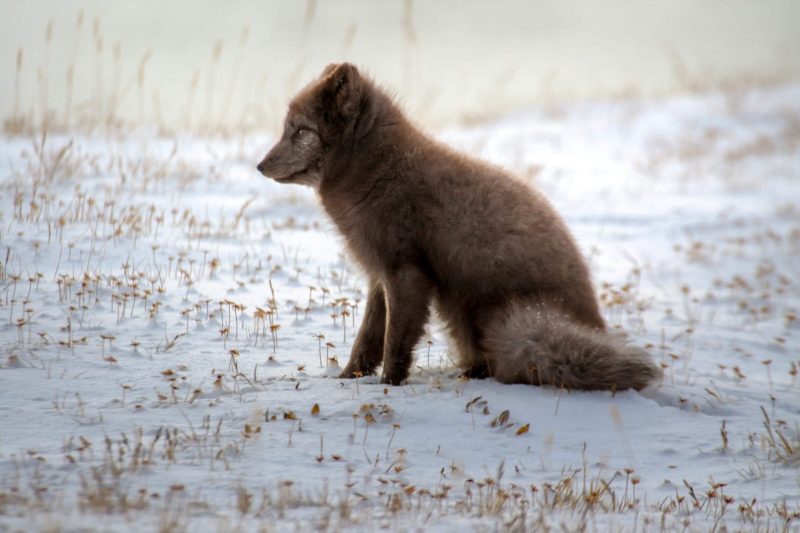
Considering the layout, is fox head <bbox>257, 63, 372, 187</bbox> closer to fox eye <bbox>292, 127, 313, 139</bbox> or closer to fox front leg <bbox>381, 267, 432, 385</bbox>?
fox eye <bbox>292, 127, 313, 139</bbox>

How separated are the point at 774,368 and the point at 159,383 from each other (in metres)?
5.30

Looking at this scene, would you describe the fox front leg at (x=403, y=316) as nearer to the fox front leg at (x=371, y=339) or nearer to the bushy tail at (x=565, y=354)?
the fox front leg at (x=371, y=339)

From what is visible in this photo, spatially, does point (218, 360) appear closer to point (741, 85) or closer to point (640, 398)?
point (640, 398)

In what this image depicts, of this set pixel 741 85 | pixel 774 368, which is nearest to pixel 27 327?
pixel 774 368

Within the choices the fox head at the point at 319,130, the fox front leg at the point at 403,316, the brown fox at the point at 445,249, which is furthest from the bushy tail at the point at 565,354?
the fox head at the point at 319,130

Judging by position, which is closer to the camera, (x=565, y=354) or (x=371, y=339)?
(x=565, y=354)

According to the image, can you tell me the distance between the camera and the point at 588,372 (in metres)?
5.25

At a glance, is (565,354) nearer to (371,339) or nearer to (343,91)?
(371,339)

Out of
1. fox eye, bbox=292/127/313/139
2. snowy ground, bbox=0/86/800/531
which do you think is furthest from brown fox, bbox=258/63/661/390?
snowy ground, bbox=0/86/800/531

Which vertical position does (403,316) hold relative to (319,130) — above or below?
below

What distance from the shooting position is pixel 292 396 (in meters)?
5.05

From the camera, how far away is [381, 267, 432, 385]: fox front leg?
5.43 metres

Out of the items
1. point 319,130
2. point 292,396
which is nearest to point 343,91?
point 319,130

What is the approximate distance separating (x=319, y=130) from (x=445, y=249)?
1279mm
